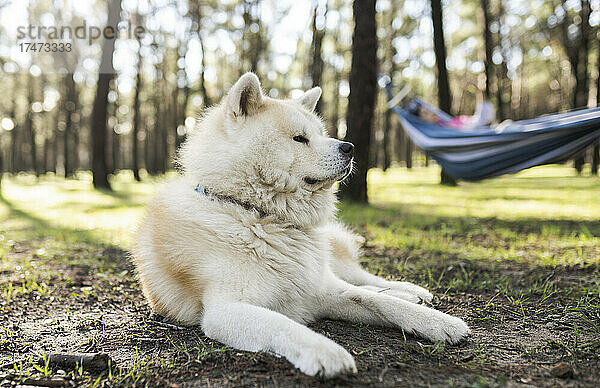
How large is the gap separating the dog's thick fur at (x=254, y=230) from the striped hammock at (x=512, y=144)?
4.60m

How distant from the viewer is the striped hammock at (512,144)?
590 cm

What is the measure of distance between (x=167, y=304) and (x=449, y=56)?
2929 cm

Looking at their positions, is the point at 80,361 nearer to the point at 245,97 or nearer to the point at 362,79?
the point at 245,97

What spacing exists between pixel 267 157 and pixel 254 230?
43 centimetres

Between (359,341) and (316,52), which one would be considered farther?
(316,52)

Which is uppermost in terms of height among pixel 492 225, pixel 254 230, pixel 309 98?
pixel 309 98

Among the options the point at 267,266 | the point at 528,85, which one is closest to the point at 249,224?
the point at 267,266

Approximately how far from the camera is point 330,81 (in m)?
30.3

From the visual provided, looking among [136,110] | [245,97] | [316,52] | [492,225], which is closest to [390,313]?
[245,97]

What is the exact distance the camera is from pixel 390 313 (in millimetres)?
2492

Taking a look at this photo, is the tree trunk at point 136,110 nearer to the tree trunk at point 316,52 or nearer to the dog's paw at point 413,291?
the tree trunk at point 316,52

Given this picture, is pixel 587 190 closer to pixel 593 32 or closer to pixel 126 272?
pixel 593 32

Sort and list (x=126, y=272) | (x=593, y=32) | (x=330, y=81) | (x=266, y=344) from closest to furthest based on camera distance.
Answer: (x=266, y=344)
(x=126, y=272)
(x=593, y=32)
(x=330, y=81)

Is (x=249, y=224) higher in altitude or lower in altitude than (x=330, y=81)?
lower
